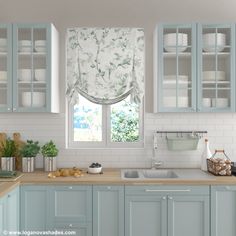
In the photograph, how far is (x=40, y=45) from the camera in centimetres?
349

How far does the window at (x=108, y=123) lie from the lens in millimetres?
3941

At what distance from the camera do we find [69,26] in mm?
3857

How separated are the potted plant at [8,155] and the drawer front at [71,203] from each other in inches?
27.6

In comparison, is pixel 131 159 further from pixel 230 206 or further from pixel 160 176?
pixel 230 206

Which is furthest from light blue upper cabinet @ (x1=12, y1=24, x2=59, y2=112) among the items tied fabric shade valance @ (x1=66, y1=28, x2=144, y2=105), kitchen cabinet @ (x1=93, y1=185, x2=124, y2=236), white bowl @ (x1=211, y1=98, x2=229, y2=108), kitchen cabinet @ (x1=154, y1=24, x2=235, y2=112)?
white bowl @ (x1=211, y1=98, x2=229, y2=108)

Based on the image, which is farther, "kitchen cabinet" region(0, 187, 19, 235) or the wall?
the wall

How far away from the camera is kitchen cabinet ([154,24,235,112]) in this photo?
3.47 m

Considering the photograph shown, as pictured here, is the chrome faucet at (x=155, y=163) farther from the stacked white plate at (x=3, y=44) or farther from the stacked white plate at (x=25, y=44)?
the stacked white plate at (x=3, y=44)

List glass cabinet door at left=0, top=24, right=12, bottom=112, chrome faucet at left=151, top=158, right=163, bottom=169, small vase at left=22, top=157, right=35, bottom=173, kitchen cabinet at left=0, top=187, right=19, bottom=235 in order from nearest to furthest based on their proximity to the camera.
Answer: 1. kitchen cabinet at left=0, top=187, right=19, bottom=235
2. glass cabinet door at left=0, top=24, right=12, bottom=112
3. small vase at left=22, top=157, right=35, bottom=173
4. chrome faucet at left=151, top=158, right=163, bottom=169

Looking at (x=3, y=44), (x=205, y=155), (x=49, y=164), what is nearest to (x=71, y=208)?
(x=49, y=164)

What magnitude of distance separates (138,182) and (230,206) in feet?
2.94

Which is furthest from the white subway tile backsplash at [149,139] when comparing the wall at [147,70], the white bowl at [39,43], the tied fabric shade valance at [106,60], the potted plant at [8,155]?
the white bowl at [39,43]

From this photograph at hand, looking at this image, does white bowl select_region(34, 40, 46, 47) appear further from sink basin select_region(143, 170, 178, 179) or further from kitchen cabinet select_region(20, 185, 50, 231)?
sink basin select_region(143, 170, 178, 179)

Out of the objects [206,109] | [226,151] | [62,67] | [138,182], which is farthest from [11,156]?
[226,151]
